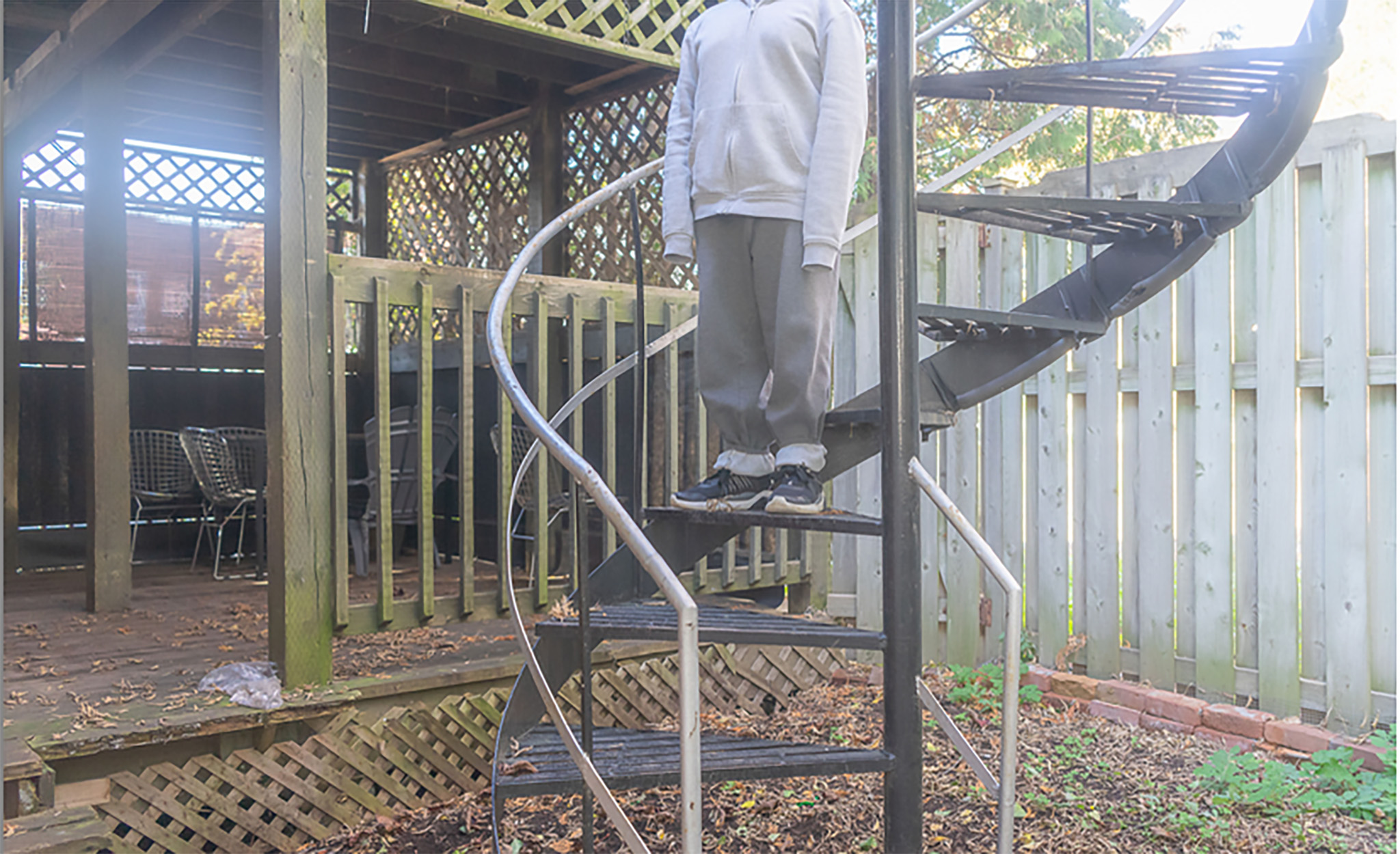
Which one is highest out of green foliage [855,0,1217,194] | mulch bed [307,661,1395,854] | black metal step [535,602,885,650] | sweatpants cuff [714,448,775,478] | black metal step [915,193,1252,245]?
green foliage [855,0,1217,194]

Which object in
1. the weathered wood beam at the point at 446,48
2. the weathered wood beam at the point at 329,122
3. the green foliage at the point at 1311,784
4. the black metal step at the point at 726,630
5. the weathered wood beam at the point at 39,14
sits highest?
the weathered wood beam at the point at 329,122

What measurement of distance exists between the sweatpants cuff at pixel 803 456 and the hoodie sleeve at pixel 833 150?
46cm

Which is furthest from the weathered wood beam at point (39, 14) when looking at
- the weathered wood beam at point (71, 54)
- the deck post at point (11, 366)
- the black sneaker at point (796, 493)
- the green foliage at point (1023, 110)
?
the green foliage at point (1023, 110)

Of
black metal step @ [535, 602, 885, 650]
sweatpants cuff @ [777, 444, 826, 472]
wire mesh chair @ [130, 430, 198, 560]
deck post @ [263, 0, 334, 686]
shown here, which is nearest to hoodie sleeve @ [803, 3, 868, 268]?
sweatpants cuff @ [777, 444, 826, 472]

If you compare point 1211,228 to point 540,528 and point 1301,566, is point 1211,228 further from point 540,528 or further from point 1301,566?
point 540,528

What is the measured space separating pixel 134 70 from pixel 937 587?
15.4 ft

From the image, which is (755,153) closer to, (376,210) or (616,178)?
(616,178)

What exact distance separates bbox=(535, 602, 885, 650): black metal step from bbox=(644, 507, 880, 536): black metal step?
23 centimetres

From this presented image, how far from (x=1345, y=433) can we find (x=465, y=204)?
5.87 meters

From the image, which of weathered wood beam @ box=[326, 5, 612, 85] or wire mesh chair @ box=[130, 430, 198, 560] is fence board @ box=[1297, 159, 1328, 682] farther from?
wire mesh chair @ box=[130, 430, 198, 560]

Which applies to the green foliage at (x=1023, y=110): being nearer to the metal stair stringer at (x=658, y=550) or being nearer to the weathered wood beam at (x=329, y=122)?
the weathered wood beam at (x=329, y=122)

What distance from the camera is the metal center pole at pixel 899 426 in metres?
2.34

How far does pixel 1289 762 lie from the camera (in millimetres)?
3514

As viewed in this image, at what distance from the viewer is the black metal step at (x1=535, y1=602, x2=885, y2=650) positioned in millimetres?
2309
